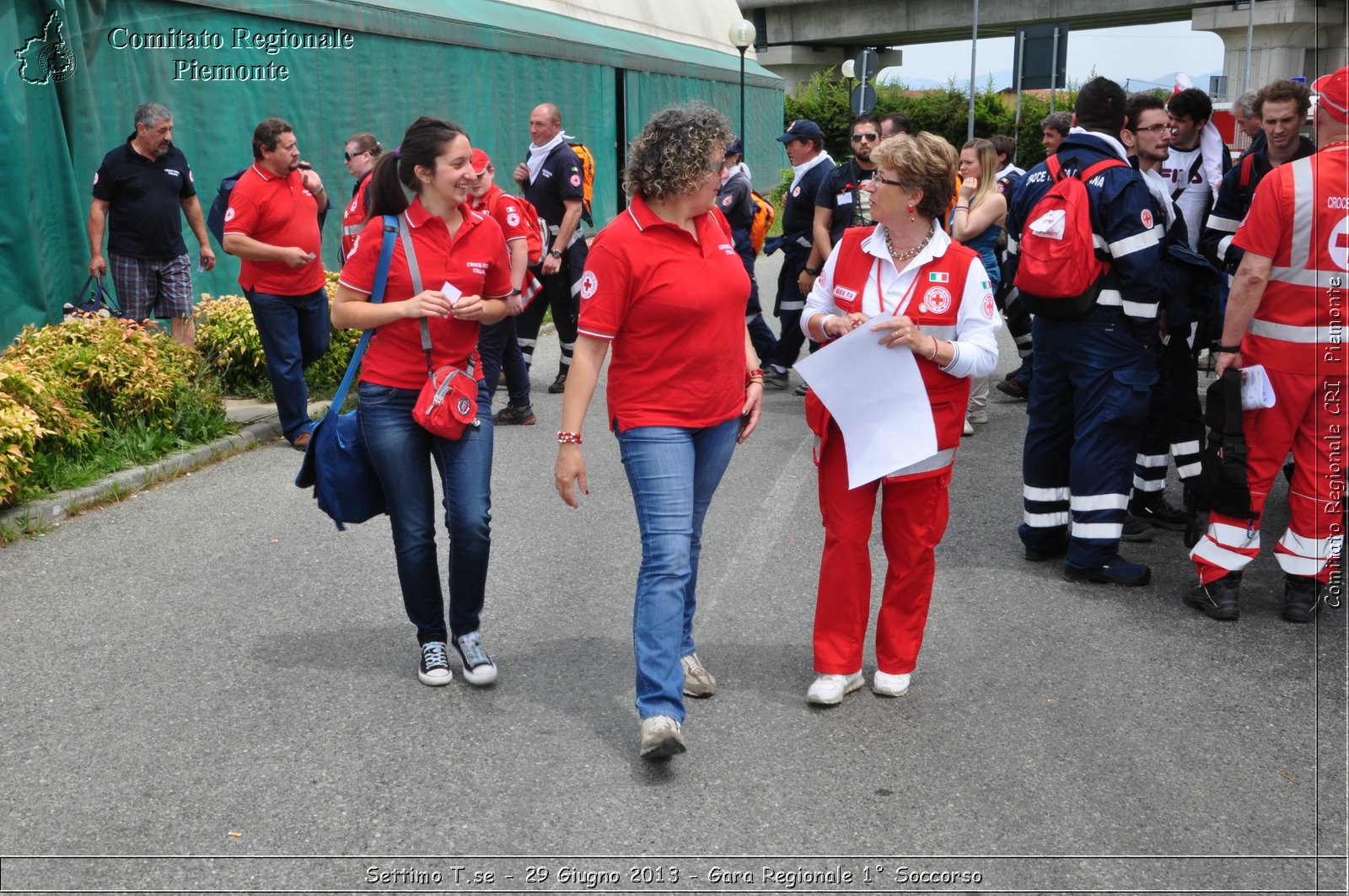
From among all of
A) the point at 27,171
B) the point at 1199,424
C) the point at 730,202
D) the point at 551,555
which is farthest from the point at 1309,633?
the point at 27,171

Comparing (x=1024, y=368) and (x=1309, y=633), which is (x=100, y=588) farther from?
(x=1024, y=368)

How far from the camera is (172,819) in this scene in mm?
3598

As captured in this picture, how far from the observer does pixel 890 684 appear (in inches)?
175

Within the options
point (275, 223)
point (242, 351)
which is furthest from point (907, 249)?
point (242, 351)

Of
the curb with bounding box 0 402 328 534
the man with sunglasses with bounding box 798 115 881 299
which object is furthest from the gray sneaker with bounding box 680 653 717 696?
the man with sunglasses with bounding box 798 115 881 299

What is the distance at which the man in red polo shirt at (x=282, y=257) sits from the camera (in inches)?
299

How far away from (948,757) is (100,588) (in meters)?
3.69

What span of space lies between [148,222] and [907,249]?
664 cm

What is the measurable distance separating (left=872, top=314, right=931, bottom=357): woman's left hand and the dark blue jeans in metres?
3.39

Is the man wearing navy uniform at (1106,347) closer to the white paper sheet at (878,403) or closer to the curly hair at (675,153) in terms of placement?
the white paper sheet at (878,403)

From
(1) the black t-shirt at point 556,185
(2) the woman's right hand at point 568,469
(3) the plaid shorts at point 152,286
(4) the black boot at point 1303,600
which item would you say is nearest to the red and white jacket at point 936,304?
(2) the woman's right hand at point 568,469

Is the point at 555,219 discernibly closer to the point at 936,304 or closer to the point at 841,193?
the point at 841,193

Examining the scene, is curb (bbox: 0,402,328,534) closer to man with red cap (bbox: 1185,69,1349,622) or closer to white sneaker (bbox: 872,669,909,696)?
white sneaker (bbox: 872,669,909,696)

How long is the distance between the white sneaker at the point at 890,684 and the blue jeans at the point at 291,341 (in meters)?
4.79
